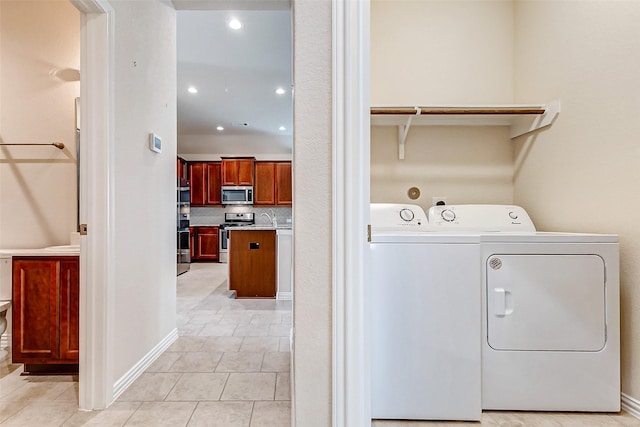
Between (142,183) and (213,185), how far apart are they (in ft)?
18.2

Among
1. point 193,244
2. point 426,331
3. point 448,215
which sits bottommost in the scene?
point 193,244

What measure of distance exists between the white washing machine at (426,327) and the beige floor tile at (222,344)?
125cm

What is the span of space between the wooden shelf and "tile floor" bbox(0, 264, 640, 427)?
1.65m

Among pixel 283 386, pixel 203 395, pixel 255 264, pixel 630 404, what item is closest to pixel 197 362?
pixel 203 395

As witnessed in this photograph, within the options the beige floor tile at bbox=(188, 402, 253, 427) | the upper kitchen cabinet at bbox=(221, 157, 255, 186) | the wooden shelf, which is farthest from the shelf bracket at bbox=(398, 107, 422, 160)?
the upper kitchen cabinet at bbox=(221, 157, 255, 186)

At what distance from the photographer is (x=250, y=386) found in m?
1.79

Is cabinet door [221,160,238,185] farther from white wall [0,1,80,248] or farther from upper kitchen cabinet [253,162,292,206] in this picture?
white wall [0,1,80,248]

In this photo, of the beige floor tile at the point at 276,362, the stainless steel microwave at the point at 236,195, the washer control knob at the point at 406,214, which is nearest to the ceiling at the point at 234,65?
the stainless steel microwave at the point at 236,195

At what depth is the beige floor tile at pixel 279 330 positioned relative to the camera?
103 inches

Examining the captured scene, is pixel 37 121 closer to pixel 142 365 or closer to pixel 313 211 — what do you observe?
pixel 142 365

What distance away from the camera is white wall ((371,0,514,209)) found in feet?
7.20

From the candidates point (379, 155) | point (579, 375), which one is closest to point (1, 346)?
point (379, 155)

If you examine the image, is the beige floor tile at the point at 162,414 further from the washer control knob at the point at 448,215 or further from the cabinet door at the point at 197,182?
the cabinet door at the point at 197,182

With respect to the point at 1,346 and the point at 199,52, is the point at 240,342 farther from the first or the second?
the point at 199,52
